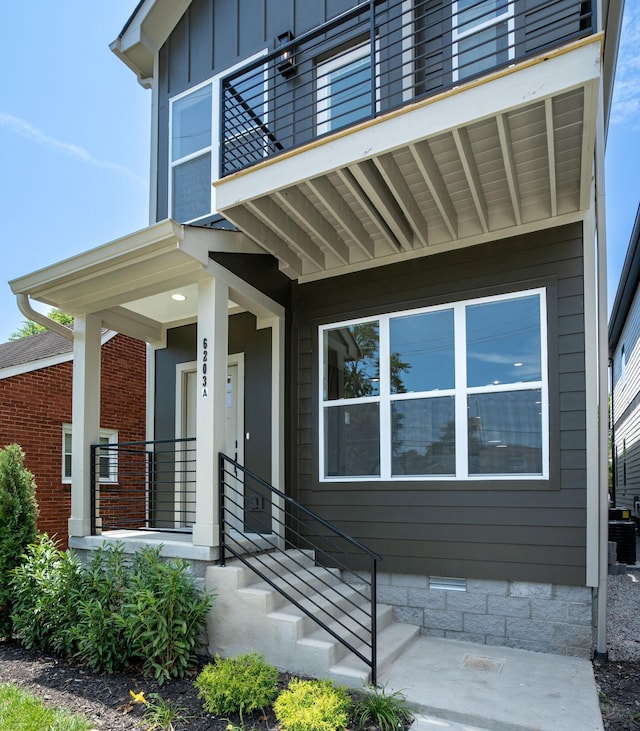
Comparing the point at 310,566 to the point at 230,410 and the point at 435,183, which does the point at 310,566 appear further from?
the point at 435,183

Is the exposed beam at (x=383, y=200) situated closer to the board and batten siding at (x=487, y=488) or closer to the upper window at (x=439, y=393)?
the board and batten siding at (x=487, y=488)

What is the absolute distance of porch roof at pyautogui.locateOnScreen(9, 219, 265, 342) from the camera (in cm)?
448

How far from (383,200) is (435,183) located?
418mm

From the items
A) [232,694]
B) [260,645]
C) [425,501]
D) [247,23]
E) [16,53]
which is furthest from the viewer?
[16,53]

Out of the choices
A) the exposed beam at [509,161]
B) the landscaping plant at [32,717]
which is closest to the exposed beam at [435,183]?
the exposed beam at [509,161]

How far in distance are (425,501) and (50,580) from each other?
314cm

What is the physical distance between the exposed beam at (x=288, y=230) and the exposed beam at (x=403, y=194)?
3.41 feet

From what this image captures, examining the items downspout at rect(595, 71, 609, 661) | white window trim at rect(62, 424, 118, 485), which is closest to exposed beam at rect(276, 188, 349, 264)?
downspout at rect(595, 71, 609, 661)

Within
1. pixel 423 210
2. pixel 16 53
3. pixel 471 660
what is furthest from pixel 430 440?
pixel 16 53

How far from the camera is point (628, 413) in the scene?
15.5 metres

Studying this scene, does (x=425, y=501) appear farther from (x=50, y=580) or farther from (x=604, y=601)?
(x=50, y=580)

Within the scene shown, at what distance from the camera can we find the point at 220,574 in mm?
4227

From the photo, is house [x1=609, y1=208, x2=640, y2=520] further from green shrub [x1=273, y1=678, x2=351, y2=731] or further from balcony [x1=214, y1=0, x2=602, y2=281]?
green shrub [x1=273, y1=678, x2=351, y2=731]

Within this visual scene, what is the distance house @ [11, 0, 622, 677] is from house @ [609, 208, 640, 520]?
7.73 m
